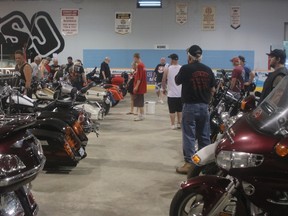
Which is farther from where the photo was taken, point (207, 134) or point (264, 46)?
point (264, 46)

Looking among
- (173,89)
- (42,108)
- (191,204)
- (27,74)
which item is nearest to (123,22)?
(173,89)

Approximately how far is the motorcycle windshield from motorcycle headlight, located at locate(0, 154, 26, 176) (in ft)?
5.11

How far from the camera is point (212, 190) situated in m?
3.06

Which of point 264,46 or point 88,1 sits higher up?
point 88,1

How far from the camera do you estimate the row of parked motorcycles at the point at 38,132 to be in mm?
2785

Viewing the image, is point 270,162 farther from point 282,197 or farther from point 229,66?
point 229,66

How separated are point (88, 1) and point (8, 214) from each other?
18.0 metres

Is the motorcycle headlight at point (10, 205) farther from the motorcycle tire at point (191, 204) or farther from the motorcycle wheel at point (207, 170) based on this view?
the motorcycle wheel at point (207, 170)

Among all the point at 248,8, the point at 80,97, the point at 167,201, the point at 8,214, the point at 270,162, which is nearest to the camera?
the point at 270,162

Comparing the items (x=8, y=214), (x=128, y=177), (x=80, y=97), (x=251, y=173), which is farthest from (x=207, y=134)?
(x=80, y=97)

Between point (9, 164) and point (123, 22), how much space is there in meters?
17.7

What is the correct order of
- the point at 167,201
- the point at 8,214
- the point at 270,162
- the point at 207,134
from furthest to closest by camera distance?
the point at 207,134, the point at 167,201, the point at 8,214, the point at 270,162

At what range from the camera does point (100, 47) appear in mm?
20062

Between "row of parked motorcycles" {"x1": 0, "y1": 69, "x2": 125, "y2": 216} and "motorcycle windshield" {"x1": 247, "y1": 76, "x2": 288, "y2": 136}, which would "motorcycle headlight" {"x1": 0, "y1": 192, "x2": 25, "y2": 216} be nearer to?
"row of parked motorcycles" {"x1": 0, "y1": 69, "x2": 125, "y2": 216}
